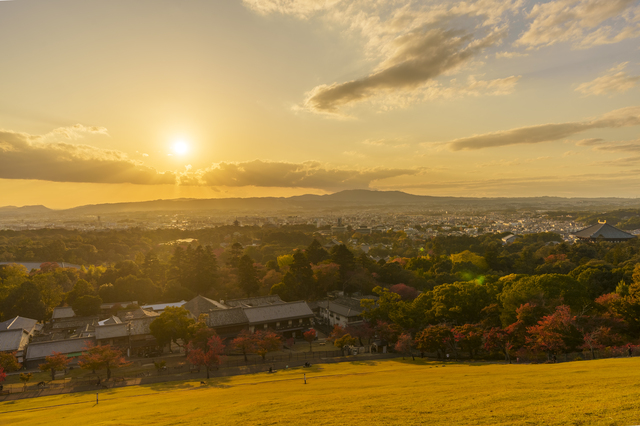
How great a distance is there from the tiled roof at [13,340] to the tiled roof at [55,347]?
4.62 feet

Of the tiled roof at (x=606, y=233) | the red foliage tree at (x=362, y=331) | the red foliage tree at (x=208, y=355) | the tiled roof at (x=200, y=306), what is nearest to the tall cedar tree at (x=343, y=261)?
the red foliage tree at (x=362, y=331)

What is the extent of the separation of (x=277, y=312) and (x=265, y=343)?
25.4 feet

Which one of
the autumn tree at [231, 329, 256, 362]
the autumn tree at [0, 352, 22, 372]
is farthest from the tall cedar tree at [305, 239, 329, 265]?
the autumn tree at [0, 352, 22, 372]

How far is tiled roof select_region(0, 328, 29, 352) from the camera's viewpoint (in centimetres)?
3262

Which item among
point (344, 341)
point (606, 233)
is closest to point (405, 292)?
point (344, 341)

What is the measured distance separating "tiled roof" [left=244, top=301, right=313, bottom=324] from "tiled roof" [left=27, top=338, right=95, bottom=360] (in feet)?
53.0

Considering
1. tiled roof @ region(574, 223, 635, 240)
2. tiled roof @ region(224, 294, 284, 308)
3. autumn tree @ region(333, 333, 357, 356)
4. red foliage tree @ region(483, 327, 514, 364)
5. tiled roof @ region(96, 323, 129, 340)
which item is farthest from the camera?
tiled roof @ region(574, 223, 635, 240)

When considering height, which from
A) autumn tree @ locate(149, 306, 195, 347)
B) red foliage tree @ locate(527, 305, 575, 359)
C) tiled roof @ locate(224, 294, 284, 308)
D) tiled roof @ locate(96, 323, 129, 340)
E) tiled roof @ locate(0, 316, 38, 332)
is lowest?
tiled roof @ locate(0, 316, 38, 332)

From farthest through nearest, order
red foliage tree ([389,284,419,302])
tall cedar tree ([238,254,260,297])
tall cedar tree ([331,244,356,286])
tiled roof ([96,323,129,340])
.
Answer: tall cedar tree ([331,244,356,286]) → tall cedar tree ([238,254,260,297]) → red foliage tree ([389,284,419,302]) → tiled roof ([96,323,129,340])

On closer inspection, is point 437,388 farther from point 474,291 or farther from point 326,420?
point 474,291

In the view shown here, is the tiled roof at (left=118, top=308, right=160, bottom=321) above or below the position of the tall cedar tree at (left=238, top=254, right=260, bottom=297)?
below

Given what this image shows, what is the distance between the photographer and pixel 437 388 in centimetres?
1652

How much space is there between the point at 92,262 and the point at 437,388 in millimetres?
89096

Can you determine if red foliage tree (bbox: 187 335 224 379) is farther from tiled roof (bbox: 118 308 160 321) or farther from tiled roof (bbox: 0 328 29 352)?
tiled roof (bbox: 0 328 29 352)
